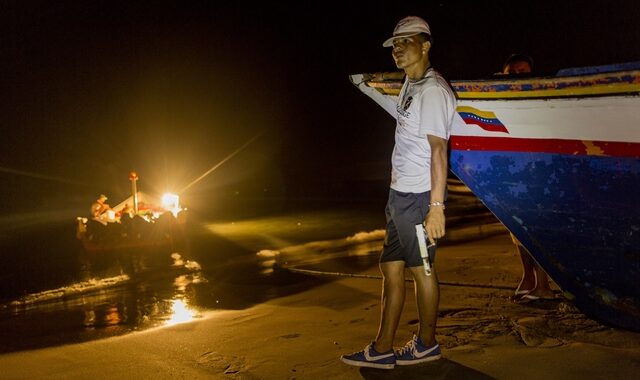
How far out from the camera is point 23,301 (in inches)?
268

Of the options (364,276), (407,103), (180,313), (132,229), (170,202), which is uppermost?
(170,202)

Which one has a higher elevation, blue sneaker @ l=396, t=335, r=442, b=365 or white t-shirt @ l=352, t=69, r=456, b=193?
white t-shirt @ l=352, t=69, r=456, b=193

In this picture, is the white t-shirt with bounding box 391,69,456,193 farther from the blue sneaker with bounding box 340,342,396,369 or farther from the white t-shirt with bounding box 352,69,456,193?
the blue sneaker with bounding box 340,342,396,369

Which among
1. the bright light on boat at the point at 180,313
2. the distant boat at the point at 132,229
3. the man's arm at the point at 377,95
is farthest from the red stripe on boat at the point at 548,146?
the distant boat at the point at 132,229

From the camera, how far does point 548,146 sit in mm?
3623

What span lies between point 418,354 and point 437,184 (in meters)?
1.00

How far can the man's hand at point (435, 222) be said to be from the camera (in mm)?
3158

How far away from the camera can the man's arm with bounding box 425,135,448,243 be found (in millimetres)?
3148

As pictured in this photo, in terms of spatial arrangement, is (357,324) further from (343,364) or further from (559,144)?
(559,144)

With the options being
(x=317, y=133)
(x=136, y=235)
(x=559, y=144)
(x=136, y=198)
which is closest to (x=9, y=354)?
(x=559, y=144)

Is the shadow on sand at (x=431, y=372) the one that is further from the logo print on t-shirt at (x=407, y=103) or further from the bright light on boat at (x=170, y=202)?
the bright light on boat at (x=170, y=202)

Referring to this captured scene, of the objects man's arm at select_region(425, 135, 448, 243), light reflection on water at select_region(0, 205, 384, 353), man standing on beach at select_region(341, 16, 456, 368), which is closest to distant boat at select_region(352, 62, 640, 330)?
man standing on beach at select_region(341, 16, 456, 368)

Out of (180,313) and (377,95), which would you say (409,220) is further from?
(180,313)

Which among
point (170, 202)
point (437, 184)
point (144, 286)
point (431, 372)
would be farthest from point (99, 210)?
point (437, 184)
